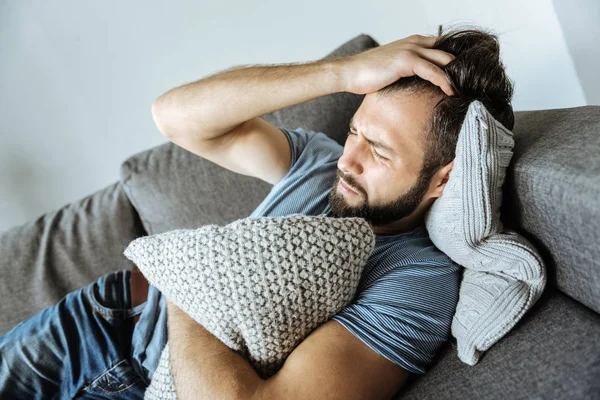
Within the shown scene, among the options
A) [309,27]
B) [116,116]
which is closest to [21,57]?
[116,116]

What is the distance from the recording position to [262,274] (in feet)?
2.60

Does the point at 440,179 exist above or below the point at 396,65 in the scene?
below

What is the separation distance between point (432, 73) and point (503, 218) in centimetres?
33

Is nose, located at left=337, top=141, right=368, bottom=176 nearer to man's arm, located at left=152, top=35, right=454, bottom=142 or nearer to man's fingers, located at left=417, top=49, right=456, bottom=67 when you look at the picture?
man's arm, located at left=152, top=35, right=454, bottom=142

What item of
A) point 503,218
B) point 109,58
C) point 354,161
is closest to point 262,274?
point 354,161

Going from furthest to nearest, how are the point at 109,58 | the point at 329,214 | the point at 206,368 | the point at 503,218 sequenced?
1. the point at 109,58
2. the point at 329,214
3. the point at 503,218
4. the point at 206,368

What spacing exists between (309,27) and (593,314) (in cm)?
153

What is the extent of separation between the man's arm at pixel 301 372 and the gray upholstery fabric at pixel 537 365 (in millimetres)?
82

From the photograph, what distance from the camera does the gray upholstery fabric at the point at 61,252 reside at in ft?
4.42

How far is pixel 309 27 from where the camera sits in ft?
6.29

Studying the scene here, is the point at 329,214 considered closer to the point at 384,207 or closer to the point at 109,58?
the point at 384,207

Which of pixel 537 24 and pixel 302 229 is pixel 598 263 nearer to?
pixel 302 229

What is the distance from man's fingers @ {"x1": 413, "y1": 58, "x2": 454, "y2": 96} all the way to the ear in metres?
0.19

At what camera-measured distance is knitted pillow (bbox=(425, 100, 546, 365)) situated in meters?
0.80
